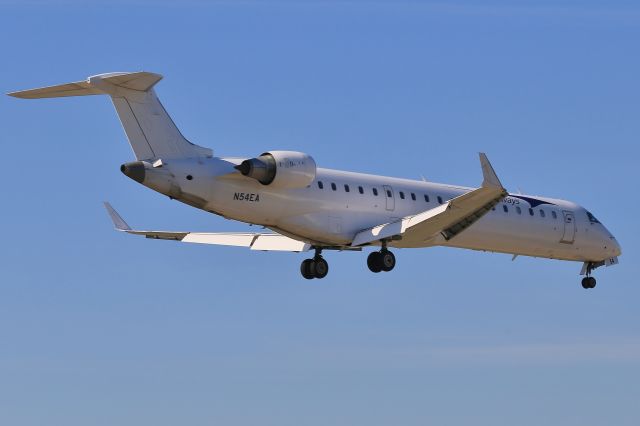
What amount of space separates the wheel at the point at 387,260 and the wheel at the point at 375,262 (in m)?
0.06

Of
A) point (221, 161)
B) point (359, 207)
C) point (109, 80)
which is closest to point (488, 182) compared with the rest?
point (359, 207)

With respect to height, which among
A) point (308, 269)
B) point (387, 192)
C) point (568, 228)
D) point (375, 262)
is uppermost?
point (568, 228)

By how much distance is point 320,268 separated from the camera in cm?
3703

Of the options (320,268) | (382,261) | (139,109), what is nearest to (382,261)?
(382,261)

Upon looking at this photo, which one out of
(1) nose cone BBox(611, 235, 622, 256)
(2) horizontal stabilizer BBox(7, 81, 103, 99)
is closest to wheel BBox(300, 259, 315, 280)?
(2) horizontal stabilizer BBox(7, 81, 103, 99)

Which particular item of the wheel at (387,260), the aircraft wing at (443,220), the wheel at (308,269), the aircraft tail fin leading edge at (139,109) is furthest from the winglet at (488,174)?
the aircraft tail fin leading edge at (139,109)

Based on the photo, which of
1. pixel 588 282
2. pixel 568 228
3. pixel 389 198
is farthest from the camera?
pixel 588 282

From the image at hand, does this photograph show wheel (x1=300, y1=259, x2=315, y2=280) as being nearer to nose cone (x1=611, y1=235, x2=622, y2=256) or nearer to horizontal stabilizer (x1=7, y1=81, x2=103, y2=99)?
horizontal stabilizer (x1=7, y1=81, x2=103, y2=99)

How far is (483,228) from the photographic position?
38625mm

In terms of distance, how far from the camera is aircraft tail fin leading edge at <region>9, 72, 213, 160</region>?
32.7m

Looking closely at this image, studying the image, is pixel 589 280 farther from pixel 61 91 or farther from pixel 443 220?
pixel 61 91

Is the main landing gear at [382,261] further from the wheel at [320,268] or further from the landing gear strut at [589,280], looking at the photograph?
the landing gear strut at [589,280]

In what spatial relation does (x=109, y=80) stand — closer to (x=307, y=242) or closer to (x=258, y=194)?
(x=258, y=194)

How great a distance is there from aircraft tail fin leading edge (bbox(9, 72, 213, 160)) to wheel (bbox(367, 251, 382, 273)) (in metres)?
5.50
